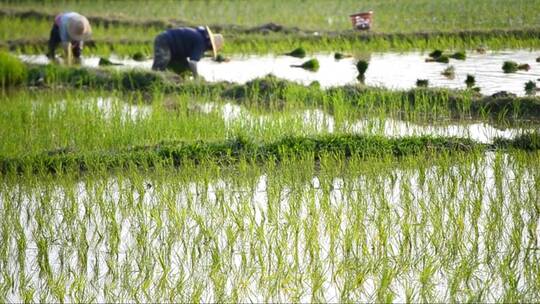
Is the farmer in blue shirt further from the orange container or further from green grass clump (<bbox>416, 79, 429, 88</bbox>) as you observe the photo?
the orange container

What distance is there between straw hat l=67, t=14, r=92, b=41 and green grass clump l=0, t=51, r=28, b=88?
1117 mm

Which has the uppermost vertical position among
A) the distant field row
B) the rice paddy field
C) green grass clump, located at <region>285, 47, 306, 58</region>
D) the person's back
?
the person's back

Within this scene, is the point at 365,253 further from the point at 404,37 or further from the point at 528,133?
the point at 404,37

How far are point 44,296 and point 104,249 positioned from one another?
611mm

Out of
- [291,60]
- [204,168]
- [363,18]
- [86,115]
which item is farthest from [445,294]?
[363,18]

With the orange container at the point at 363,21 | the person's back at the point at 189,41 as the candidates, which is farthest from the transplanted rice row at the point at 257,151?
the orange container at the point at 363,21

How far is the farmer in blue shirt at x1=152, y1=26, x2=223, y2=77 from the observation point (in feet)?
28.7

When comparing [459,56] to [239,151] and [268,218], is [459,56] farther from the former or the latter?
[268,218]

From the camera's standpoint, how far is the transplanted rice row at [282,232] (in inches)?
134

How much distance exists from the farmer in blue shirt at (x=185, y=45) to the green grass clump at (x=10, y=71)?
1297 mm

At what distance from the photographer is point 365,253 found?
3709mm

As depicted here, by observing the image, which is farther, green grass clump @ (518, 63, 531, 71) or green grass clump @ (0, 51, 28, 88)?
green grass clump @ (0, 51, 28, 88)

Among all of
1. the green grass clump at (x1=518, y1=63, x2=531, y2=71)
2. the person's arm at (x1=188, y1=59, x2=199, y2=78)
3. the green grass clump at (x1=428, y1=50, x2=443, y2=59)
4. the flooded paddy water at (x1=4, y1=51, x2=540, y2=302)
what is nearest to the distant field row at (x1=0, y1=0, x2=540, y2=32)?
the green grass clump at (x1=428, y1=50, x2=443, y2=59)

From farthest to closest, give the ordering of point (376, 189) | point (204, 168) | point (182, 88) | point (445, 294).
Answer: point (182, 88)
point (204, 168)
point (376, 189)
point (445, 294)
